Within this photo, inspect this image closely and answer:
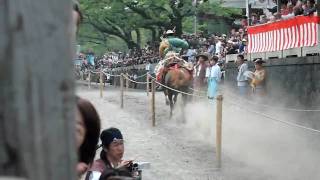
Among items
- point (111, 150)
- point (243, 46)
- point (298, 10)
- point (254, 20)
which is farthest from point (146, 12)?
point (111, 150)

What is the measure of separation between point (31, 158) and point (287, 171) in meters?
8.44

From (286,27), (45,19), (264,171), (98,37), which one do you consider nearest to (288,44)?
(286,27)

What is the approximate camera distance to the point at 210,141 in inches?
499

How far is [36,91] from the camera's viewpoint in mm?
1197

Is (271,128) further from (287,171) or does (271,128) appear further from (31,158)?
(31,158)

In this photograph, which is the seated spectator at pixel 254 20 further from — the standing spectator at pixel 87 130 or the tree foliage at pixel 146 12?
the standing spectator at pixel 87 130

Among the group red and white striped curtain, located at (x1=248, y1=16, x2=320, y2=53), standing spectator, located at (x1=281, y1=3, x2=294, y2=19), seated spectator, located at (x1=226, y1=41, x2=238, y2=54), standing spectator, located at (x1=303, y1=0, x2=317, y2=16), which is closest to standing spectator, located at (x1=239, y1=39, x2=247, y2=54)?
red and white striped curtain, located at (x1=248, y1=16, x2=320, y2=53)

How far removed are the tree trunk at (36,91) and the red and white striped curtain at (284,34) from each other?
14.1 meters

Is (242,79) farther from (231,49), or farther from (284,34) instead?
(231,49)

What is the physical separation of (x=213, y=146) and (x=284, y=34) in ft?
21.7

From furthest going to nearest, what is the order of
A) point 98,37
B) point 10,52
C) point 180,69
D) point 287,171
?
point 98,37, point 180,69, point 287,171, point 10,52

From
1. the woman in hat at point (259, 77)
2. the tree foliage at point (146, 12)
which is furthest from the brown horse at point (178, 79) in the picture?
the tree foliage at point (146, 12)

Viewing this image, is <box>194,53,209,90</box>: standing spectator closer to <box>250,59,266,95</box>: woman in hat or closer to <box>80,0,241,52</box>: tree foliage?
<box>250,59,266,95</box>: woman in hat

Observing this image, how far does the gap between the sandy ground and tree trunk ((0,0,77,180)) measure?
25.9ft
